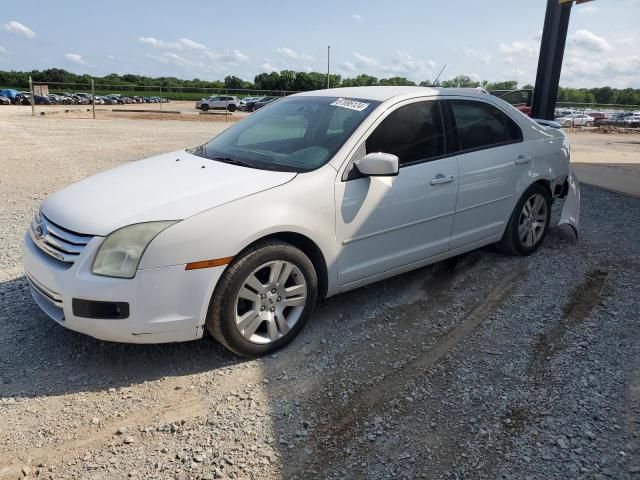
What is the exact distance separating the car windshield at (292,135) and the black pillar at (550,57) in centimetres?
858

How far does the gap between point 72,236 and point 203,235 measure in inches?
29.5

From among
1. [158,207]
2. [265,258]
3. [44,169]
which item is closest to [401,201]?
[265,258]

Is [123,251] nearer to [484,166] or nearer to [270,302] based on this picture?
[270,302]

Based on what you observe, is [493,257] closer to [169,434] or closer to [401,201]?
[401,201]

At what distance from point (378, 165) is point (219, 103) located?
45627 mm

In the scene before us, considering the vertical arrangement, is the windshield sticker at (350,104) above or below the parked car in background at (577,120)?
below

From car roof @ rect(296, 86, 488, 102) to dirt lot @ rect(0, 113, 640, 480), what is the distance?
1565 millimetres

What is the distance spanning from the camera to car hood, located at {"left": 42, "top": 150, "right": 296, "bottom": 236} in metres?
2.89

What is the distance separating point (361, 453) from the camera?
2469 millimetres

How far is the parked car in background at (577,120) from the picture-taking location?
34.9 metres

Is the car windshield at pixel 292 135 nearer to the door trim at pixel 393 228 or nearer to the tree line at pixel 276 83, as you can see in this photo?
the door trim at pixel 393 228

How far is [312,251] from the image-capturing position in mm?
3395

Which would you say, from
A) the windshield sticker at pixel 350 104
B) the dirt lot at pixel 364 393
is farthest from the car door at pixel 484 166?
the windshield sticker at pixel 350 104

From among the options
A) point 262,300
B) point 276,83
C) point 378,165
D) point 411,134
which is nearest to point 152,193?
point 262,300
